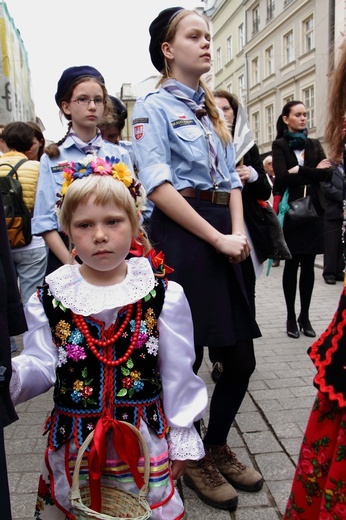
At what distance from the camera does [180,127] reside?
2.26 m

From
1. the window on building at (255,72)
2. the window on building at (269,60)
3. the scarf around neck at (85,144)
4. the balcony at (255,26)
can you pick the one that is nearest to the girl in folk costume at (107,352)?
the scarf around neck at (85,144)

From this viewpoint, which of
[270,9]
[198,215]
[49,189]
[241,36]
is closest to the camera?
[198,215]

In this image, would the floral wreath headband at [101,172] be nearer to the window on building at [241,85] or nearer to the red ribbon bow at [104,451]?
the red ribbon bow at [104,451]

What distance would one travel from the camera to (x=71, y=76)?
2.92 meters

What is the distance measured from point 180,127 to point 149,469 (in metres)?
1.40

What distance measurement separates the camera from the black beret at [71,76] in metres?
2.92

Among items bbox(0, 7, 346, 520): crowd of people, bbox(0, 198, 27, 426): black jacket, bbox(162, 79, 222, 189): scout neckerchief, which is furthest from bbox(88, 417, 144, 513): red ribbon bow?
bbox(162, 79, 222, 189): scout neckerchief

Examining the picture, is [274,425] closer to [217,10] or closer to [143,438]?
[143,438]

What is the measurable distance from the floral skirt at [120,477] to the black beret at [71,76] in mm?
2037

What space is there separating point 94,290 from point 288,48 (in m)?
25.4

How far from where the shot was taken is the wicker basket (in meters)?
1.49

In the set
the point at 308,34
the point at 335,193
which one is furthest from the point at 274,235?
the point at 308,34

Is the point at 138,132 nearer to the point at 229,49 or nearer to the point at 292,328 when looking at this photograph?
the point at 292,328

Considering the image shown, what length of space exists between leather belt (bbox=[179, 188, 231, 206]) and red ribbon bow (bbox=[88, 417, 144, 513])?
3.45 feet
